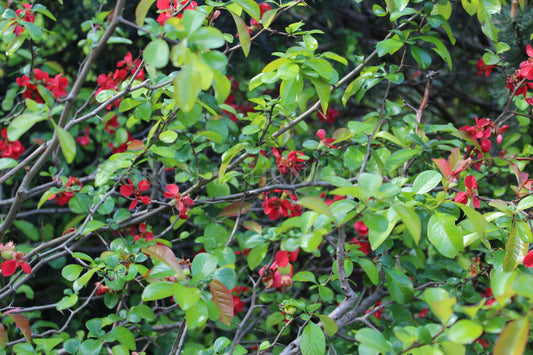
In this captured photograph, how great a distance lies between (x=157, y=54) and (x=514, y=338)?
0.61 meters

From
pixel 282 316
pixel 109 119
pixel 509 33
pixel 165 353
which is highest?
pixel 509 33

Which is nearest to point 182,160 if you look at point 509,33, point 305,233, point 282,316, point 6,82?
point 282,316

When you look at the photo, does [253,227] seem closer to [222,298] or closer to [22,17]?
[222,298]

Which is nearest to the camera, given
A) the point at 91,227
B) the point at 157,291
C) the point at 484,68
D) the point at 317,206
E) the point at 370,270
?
the point at 317,206

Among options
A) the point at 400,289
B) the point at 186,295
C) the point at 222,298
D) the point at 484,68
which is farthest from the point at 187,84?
the point at 484,68

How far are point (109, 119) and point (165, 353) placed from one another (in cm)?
83

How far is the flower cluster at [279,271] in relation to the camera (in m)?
1.04

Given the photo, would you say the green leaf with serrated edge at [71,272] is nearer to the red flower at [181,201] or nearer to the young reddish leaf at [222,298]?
the red flower at [181,201]

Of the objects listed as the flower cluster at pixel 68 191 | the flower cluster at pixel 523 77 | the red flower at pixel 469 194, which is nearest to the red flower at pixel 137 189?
the flower cluster at pixel 68 191

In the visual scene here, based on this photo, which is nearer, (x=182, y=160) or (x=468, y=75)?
(x=182, y=160)

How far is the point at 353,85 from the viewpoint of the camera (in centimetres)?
117

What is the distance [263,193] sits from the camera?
1.27m

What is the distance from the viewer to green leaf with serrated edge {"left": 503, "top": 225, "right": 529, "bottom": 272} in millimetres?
867

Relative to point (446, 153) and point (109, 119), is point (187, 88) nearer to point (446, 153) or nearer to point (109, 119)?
point (109, 119)
